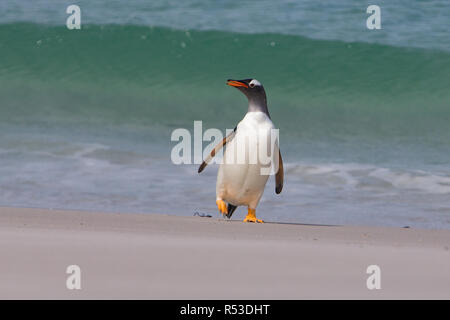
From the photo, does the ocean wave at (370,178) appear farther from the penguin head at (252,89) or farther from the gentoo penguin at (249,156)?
the penguin head at (252,89)

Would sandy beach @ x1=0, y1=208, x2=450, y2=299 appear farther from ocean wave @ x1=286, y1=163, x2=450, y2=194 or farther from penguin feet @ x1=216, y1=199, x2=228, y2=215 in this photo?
ocean wave @ x1=286, y1=163, x2=450, y2=194

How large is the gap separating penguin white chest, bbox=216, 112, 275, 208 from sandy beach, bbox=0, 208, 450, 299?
1.01 m

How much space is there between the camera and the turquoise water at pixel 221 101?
7703 millimetres

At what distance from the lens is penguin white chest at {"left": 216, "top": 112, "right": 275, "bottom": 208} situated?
6500 millimetres

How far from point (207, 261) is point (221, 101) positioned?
10.4m

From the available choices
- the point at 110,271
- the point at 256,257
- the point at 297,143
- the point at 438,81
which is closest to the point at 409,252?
the point at 256,257

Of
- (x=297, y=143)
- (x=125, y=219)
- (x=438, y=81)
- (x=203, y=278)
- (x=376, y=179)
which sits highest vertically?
(x=438, y=81)

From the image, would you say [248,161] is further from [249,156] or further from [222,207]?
[222,207]

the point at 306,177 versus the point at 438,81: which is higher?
the point at 438,81

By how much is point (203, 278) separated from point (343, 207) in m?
3.76

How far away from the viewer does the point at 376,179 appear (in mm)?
8430

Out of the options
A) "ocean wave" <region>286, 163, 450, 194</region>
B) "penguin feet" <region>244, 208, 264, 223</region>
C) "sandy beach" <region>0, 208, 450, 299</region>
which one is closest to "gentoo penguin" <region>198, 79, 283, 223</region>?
"penguin feet" <region>244, 208, 264, 223</region>

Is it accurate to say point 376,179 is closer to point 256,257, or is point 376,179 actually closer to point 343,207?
point 343,207
